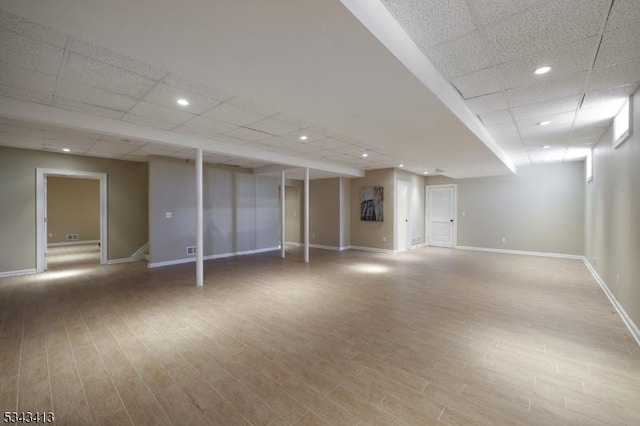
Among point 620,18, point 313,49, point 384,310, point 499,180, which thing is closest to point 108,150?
point 313,49

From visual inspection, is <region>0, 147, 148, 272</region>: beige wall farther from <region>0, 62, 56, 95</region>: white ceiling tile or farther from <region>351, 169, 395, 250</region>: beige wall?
<region>351, 169, 395, 250</region>: beige wall

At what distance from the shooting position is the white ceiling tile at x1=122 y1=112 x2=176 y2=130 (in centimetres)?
382

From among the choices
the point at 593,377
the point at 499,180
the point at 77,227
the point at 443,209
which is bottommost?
the point at 593,377

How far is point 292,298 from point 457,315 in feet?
7.84

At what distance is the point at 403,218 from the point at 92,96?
8.36 meters

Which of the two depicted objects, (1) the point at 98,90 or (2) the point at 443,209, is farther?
(2) the point at 443,209

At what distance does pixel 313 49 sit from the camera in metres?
1.93

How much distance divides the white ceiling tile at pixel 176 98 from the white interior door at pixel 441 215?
29.7ft

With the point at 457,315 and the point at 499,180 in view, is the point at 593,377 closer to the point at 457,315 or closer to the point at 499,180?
the point at 457,315

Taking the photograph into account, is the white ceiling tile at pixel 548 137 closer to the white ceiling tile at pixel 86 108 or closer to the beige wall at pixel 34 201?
the white ceiling tile at pixel 86 108

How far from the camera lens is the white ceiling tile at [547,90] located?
282 centimetres

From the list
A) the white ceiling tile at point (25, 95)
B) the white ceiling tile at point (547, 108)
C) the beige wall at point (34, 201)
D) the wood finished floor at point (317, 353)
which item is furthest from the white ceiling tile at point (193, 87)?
the beige wall at point (34, 201)

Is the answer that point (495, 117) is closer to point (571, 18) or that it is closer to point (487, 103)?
point (487, 103)

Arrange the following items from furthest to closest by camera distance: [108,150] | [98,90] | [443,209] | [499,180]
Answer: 1. [443,209]
2. [499,180]
3. [108,150]
4. [98,90]
